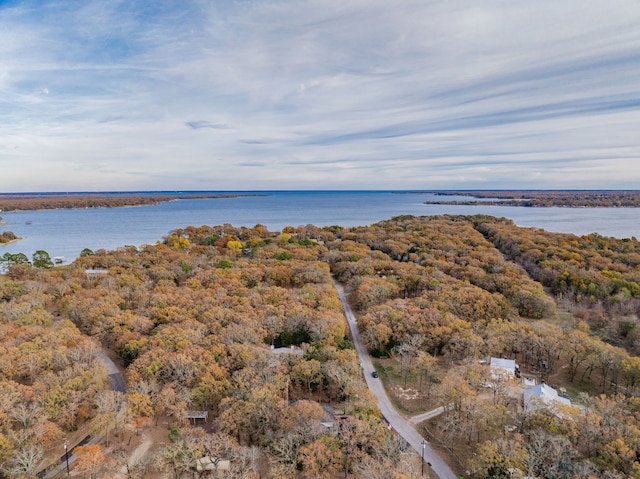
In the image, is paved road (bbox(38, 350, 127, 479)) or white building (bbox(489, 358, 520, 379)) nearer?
paved road (bbox(38, 350, 127, 479))

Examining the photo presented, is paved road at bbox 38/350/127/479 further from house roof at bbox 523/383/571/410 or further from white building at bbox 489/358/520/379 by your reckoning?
white building at bbox 489/358/520/379

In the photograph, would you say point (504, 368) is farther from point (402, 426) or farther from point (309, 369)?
point (309, 369)

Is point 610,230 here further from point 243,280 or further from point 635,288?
point 243,280

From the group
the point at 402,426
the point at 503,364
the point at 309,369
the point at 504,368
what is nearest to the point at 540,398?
the point at 504,368

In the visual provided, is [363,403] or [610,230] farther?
[610,230]

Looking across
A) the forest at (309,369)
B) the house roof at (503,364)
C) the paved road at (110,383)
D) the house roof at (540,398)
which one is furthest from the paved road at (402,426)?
the paved road at (110,383)

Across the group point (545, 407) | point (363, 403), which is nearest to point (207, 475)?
point (363, 403)

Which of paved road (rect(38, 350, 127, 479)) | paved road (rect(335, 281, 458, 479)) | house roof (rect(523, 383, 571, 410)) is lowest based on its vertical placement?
paved road (rect(335, 281, 458, 479))

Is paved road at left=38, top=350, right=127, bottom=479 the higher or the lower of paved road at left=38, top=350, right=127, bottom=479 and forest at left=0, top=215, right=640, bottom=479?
the lower

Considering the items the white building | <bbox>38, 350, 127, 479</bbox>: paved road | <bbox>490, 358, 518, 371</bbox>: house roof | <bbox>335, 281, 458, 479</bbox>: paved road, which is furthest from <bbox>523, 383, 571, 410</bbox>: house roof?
<bbox>38, 350, 127, 479</bbox>: paved road
